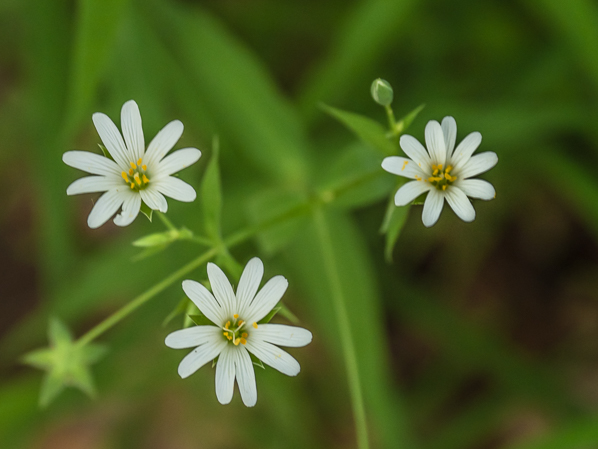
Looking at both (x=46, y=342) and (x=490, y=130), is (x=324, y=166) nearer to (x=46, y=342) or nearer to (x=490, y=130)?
(x=490, y=130)

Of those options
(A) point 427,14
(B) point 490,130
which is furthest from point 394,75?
(B) point 490,130

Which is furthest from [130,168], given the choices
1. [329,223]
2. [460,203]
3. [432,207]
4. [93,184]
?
[329,223]

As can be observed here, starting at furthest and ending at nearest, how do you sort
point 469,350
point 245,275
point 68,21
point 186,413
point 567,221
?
point 186,413, point 567,221, point 469,350, point 68,21, point 245,275

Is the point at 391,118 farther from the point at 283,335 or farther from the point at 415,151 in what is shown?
the point at 283,335

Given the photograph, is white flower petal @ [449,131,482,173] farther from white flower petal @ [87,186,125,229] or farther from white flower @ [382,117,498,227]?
white flower petal @ [87,186,125,229]

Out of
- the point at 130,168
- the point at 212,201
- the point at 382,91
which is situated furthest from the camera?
the point at 212,201

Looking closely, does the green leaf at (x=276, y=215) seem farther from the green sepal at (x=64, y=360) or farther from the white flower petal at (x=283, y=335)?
the green sepal at (x=64, y=360)

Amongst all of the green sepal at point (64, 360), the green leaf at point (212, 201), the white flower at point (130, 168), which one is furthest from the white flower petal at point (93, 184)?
the green sepal at point (64, 360)

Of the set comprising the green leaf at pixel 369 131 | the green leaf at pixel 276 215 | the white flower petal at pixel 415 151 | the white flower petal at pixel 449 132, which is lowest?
the white flower petal at pixel 415 151
